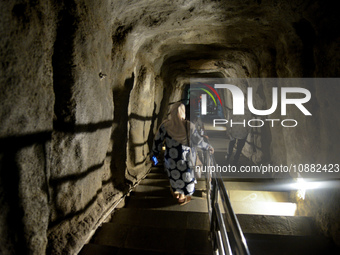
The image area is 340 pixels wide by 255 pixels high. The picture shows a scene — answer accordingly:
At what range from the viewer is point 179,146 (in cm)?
323

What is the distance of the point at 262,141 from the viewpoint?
632cm

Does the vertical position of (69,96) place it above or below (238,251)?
above

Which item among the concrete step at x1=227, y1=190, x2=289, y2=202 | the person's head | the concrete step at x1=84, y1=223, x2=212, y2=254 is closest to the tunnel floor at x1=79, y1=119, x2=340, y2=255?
the concrete step at x1=84, y1=223, x2=212, y2=254

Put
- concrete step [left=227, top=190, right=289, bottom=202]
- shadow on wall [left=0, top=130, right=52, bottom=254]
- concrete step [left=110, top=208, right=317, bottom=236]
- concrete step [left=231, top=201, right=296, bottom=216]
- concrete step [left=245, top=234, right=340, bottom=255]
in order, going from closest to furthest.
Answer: shadow on wall [left=0, top=130, right=52, bottom=254]
concrete step [left=245, top=234, right=340, bottom=255]
concrete step [left=110, top=208, right=317, bottom=236]
concrete step [left=231, top=201, right=296, bottom=216]
concrete step [left=227, top=190, right=289, bottom=202]

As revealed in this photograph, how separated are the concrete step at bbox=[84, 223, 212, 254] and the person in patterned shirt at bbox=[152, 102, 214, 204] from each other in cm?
84

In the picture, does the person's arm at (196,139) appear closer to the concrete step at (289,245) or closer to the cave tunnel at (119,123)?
the cave tunnel at (119,123)

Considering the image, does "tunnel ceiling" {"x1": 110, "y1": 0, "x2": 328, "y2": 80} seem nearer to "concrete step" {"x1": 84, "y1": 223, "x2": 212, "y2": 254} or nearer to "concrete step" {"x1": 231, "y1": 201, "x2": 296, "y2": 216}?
"concrete step" {"x1": 84, "y1": 223, "x2": 212, "y2": 254}

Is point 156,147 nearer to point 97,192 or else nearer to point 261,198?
point 97,192

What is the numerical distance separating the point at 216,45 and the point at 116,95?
304 cm

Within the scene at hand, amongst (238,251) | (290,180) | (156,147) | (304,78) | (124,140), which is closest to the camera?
(238,251)

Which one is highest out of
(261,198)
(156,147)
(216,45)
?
(216,45)

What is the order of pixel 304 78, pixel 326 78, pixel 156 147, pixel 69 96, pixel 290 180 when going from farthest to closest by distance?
pixel 290 180 → pixel 156 147 → pixel 304 78 → pixel 326 78 → pixel 69 96

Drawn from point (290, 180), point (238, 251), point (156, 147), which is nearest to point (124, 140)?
point (156, 147)

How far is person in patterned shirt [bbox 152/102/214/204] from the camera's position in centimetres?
316
